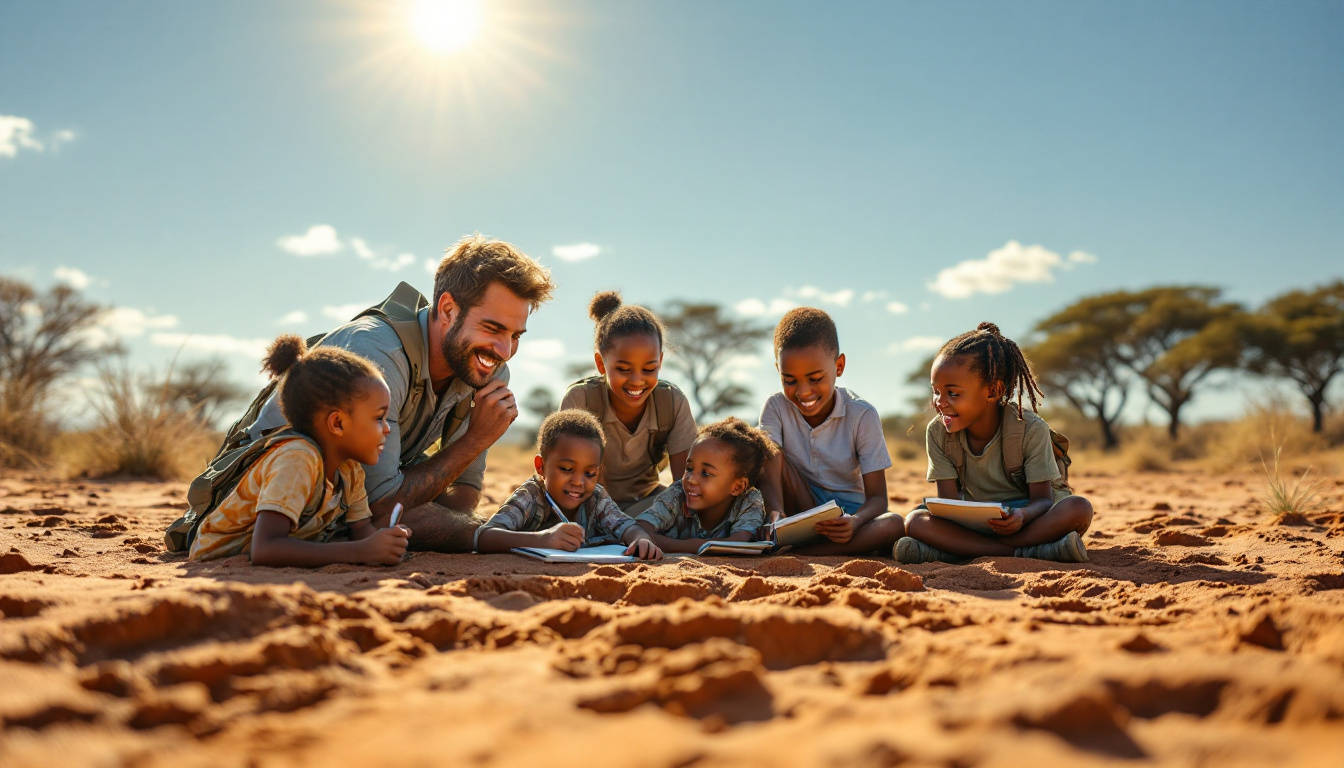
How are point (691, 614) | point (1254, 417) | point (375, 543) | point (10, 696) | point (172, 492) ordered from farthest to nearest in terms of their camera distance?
point (1254, 417)
point (172, 492)
point (375, 543)
point (691, 614)
point (10, 696)

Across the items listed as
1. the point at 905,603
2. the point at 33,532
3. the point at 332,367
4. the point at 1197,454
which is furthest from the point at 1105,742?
the point at 1197,454

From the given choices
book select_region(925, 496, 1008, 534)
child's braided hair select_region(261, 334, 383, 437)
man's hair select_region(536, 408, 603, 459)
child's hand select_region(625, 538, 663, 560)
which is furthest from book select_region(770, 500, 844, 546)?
child's braided hair select_region(261, 334, 383, 437)

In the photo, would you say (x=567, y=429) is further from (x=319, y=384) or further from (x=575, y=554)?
(x=319, y=384)

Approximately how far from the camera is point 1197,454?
17.4 metres

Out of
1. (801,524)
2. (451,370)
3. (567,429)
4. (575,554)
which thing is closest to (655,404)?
(567,429)

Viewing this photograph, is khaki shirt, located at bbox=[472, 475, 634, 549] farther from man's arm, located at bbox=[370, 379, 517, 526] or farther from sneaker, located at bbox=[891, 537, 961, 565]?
sneaker, located at bbox=[891, 537, 961, 565]

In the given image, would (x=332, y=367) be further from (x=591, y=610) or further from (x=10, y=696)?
(x=10, y=696)

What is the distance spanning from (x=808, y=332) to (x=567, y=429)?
1.39 m

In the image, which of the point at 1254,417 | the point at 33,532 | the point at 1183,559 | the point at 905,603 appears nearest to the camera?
the point at 905,603

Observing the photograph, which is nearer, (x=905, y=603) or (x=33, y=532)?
(x=905, y=603)

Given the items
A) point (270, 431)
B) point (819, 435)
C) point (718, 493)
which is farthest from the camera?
point (819, 435)

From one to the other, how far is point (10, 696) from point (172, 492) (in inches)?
255

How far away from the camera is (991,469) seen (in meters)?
4.25

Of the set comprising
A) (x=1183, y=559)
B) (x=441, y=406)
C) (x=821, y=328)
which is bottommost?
A: (x=1183, y=559)
